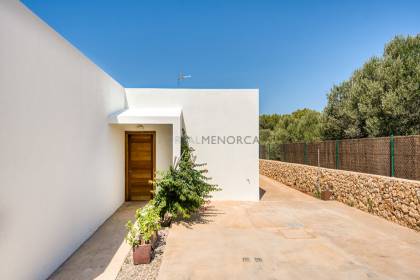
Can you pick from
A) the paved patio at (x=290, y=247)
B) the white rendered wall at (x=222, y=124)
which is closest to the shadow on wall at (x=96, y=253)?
the paved patio at (x=290, y=247)

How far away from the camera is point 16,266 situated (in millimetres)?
3936

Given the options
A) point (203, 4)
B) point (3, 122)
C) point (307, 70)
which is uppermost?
point (203, 4)

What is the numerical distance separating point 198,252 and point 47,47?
5.71m

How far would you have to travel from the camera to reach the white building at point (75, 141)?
394 cm

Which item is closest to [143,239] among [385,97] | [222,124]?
[222,124]

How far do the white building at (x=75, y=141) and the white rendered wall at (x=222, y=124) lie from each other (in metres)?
0.05

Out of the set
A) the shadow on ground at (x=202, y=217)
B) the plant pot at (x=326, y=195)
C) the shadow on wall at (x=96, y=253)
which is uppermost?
the plant pot at (x=326, y=195)

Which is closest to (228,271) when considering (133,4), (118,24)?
(133,4)

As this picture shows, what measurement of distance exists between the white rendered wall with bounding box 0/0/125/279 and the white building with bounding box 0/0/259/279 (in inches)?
0.8

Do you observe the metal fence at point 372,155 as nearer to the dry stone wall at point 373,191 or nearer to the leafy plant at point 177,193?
the dry stone wall at point 373,191

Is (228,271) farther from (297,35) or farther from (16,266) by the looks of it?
(297,35)

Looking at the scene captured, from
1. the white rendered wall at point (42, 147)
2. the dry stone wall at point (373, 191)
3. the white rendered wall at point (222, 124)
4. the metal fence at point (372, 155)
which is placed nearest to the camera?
the white rendered wall at point (42, 147)

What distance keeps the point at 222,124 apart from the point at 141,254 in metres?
7.14

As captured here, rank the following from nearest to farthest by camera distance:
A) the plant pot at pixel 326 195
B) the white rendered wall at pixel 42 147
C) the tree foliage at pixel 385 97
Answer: the white rendered wall at pixel 42 147 < the plant pot at pixel 326 195 < the tree foliage at pixel 385 97
